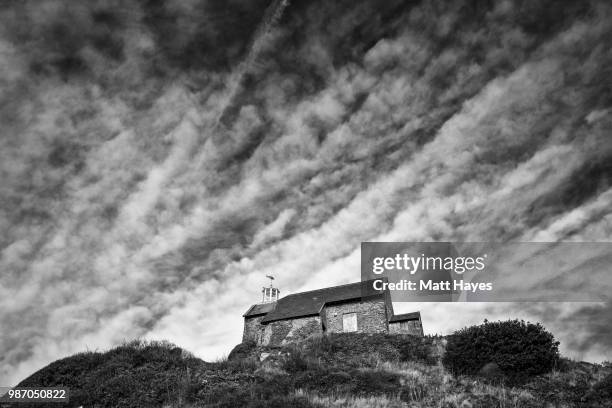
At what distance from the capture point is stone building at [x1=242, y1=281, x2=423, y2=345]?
1092 inches

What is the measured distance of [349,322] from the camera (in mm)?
28703

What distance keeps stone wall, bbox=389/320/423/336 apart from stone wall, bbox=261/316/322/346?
5.43 metres

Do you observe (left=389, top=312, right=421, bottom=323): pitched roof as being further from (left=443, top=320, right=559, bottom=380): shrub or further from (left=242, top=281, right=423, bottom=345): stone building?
(left=443, top=320, right=559, bottom=380): shrub

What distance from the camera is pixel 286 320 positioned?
30031 millimetres

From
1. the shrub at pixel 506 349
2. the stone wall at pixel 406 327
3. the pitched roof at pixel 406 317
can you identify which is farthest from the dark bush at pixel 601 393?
the pitched roof at pixel 406 317

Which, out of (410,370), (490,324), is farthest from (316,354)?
(490,324)

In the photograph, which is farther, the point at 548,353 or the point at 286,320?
the point at 286,320

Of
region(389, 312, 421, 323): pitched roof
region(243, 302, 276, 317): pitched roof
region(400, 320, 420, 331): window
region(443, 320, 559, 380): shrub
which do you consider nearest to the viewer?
region(443, 320, 559, 380): shrub

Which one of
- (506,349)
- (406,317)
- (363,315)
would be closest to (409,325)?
(406,317)

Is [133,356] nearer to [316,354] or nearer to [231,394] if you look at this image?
[231,394]

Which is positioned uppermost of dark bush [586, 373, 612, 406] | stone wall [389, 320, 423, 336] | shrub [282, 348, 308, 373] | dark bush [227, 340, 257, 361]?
stone wall [389, 320, 423, 336]

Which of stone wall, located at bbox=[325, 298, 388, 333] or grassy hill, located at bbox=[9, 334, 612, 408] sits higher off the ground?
stone wall, located at bbox=[325, 298, 388, 333]

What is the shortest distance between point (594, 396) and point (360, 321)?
1772 centimetres

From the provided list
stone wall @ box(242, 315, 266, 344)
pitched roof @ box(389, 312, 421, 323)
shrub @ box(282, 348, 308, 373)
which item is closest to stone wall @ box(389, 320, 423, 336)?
pitched roof @ box(389, 312, 421, 323)
